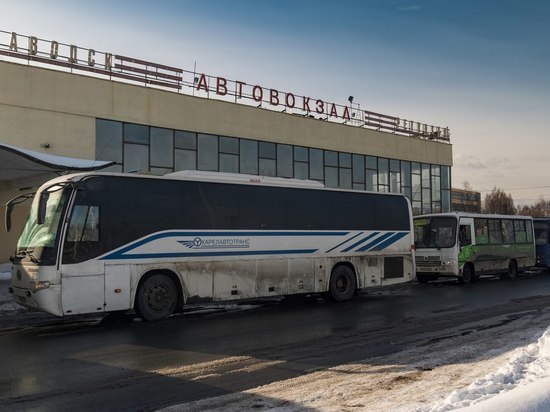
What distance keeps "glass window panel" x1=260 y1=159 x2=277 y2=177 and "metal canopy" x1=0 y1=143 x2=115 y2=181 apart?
41.8 ft

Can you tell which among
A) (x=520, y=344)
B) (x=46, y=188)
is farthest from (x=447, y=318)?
(x=46, y=188)

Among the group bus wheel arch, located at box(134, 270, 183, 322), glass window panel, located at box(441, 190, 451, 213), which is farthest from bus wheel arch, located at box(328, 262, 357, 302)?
glass window panel, located at box(441, 190, 451, 213)

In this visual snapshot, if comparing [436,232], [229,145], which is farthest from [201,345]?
[229,145]

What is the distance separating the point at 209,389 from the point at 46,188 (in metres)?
6.98

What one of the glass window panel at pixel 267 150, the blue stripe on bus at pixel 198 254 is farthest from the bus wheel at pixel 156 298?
the glass window panel at pixel 267 150

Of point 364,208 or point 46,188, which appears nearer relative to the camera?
point 46,188

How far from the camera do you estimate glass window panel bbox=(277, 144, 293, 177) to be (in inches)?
1224

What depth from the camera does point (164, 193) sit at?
12.6m

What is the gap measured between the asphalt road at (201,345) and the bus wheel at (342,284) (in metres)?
0.46

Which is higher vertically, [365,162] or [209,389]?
[365,162]

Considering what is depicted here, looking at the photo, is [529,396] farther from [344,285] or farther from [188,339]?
[344,285]

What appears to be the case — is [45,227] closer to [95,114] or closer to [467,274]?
[95,114]

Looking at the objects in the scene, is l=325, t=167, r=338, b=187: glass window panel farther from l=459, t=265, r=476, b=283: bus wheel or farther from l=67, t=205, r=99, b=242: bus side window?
l=67, t=205, r=99, b=242: bus side window

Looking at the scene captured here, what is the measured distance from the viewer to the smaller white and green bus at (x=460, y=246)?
21859 millimetres
